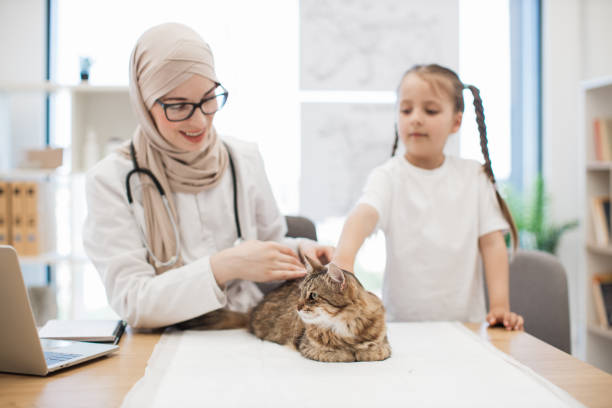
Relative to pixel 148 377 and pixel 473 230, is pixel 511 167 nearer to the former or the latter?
pixel 473 230

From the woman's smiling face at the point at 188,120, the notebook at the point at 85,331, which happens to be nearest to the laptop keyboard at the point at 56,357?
the notebook at the point at 85,331

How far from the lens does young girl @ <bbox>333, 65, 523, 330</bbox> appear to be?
1.51m

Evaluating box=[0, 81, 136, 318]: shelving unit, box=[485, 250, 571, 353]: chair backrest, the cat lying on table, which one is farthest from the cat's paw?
box=[0, 81, 136, 318]: shelving unit

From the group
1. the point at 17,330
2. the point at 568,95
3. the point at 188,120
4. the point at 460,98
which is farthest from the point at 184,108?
the point at 568,95

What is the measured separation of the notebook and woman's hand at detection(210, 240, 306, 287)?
26 cm

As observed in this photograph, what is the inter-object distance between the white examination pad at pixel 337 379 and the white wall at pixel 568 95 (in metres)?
2.99

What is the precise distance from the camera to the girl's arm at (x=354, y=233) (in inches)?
50.4

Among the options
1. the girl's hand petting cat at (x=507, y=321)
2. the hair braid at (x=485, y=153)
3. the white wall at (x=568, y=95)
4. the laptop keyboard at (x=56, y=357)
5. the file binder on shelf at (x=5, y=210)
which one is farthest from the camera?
the white wall at (x=568, y=95)

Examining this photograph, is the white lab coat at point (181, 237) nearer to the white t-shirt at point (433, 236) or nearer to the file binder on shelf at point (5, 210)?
the white t-shirt at point (433, 236)

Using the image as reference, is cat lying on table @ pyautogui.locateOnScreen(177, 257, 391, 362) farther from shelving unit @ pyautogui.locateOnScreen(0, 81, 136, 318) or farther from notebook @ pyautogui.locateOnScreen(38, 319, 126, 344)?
shelving unit @ pyautogui.locateOnScreen(0, 81, 136, 318)

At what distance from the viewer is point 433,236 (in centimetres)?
154

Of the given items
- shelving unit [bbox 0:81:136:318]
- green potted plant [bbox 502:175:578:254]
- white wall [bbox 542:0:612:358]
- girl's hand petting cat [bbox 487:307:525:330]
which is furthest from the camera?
white wall [bbox 542:0:612:358]

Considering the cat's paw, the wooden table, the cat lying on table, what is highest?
the cat lying on table

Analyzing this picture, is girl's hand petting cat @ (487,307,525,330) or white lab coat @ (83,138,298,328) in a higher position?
white lab coat @ (83,138,298,328)
